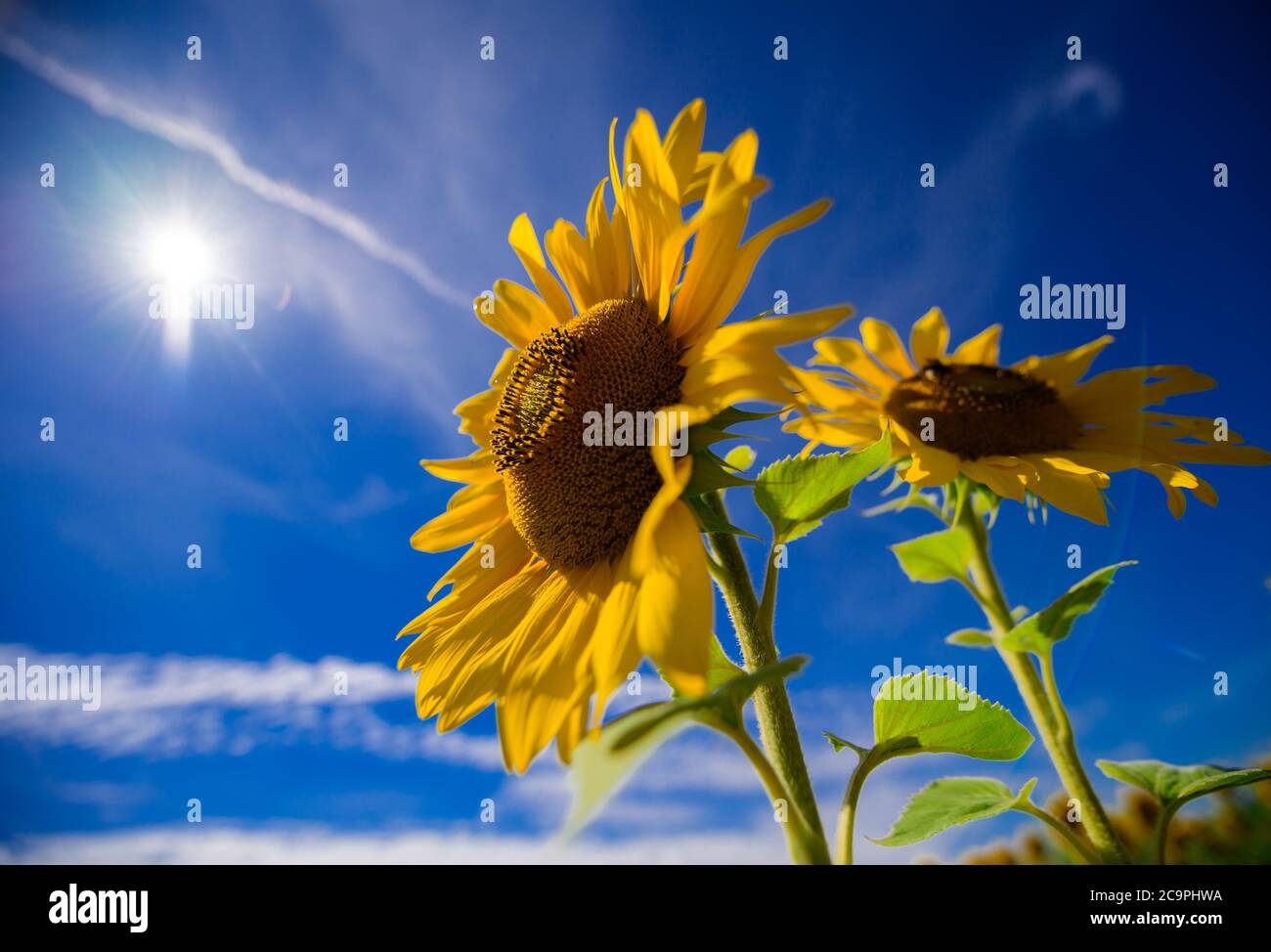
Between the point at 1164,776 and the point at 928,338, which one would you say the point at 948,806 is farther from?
the point at 928,338

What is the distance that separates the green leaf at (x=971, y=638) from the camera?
5.23 ft

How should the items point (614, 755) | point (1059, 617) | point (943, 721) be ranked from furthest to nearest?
point (1059, 617) < point (943, 721) < point (614, 755)

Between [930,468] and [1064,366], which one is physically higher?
[1064,366]

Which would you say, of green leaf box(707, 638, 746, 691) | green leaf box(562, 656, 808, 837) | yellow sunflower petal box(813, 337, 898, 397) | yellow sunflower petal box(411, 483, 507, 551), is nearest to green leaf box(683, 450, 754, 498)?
green leaf box(707, 638, 746, 691)

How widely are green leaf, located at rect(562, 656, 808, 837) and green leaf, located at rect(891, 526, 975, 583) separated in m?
0.95

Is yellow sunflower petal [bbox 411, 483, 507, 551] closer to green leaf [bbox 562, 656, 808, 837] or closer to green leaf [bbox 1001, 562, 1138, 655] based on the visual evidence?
green leaf [bbox 562, 656, 808, 837]

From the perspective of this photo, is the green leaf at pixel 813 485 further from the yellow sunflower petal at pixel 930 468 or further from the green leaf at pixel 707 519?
the yellow sunflower petal at pixel 930 468

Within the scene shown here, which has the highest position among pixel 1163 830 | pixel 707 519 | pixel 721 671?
pixel 707 519

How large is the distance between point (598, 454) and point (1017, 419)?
1.18 m

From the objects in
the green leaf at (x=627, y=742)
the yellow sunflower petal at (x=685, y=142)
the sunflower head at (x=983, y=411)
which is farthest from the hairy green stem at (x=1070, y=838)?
the yellow sunflower petal at (x=685, y=142)

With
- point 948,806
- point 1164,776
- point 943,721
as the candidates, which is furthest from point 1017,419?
point 943,721

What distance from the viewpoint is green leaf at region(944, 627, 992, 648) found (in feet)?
5.23

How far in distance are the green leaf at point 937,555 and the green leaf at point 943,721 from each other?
1.52ft

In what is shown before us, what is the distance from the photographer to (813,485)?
912 millimetres
